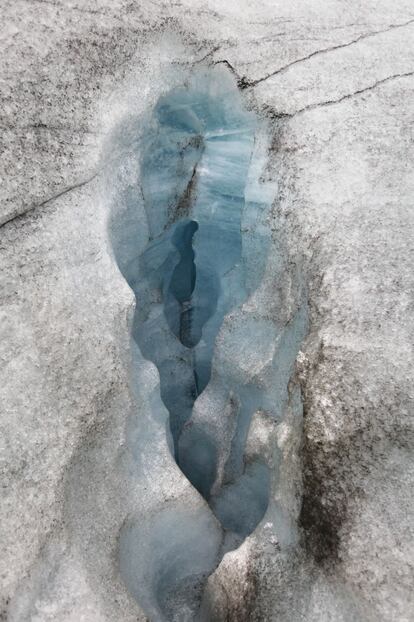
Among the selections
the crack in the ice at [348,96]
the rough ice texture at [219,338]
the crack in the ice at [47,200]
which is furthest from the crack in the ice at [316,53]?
the crack in the ice at [47,200]

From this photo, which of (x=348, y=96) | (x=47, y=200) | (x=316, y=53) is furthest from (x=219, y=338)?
(x=316, y=53)

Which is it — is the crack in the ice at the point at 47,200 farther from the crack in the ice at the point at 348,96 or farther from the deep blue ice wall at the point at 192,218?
the crack in the ice at the point at 348,96

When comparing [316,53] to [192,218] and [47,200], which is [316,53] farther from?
[47,200]

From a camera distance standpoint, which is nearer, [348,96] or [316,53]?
[348,96]

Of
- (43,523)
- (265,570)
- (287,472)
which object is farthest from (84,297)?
(265,570)

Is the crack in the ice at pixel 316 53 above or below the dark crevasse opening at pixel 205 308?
above
